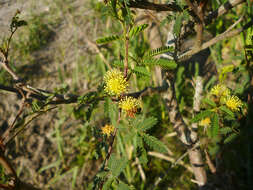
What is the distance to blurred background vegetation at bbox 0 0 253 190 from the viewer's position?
4.11 ft

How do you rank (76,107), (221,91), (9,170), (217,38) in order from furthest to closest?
(76,107)
(221,91)
(217,38)
(9,170)

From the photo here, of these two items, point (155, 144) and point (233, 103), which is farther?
point (233, 103)

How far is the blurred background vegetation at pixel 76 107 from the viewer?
1.25m

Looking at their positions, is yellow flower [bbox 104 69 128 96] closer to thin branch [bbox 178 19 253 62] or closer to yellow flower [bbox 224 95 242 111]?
thin branch [bbox 178 19 253 62]

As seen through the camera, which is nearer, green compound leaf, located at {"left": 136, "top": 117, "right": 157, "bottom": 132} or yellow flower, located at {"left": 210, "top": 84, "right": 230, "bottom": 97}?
green compound leaf, located at {"left": 136, "top": 117, "right": 157, "bottom": 132}

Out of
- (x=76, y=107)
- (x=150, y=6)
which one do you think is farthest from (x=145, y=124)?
(x=76, y=107)

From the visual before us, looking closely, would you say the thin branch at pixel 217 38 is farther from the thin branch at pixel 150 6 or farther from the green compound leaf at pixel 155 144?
the green compound leaf at pixel 155 144

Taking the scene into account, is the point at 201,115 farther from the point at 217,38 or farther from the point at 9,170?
the point at 9,170

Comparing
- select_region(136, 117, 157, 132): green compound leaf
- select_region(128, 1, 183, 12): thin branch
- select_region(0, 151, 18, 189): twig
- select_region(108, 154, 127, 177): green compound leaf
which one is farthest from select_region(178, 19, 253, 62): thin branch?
select_region(0, 151, 18, 189): twig

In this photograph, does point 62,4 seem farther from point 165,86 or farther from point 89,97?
point 89,97

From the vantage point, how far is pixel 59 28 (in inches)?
94.9

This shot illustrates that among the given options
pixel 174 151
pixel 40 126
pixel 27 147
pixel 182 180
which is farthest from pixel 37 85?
pixel 182 180

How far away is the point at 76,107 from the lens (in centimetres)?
158

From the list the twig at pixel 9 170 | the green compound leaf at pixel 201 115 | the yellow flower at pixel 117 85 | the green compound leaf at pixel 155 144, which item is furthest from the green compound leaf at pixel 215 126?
the twig at pixel 9 170
